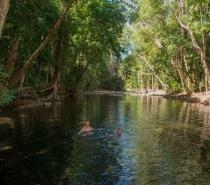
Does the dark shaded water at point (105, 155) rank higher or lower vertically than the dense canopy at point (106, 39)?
lower

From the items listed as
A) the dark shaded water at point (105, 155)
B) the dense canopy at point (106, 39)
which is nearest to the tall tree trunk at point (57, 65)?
the dense canopy at point (106, 39)

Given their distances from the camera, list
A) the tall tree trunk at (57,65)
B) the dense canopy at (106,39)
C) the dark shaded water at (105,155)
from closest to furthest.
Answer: the dark shaded water at (105,155), the dense canopy at (106,39), the tall tree trunk at (57,65)

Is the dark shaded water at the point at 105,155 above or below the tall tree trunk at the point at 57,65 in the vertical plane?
below

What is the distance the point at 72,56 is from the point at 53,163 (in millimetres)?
35114

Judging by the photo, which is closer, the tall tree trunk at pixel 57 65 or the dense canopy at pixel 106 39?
the dense canopy at pixel 106 39

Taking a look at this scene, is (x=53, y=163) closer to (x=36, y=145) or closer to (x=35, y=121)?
(x=36, y=145)

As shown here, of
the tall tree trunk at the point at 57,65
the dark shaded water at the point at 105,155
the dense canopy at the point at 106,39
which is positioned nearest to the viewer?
the dark shaded water at the point at 105,155

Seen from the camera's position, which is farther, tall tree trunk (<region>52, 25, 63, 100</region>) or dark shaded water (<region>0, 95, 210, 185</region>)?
tall tree trunk (<region>52, 25, 63, 100</region>)

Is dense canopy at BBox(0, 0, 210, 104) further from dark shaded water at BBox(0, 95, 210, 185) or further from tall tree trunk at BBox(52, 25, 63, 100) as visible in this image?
dark shaded water at BBox(0, 95, 210, 185)

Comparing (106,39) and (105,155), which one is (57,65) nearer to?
(106,39)

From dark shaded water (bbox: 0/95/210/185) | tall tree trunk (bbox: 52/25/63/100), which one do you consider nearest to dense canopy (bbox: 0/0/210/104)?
tall tree trunk (bbox: 52/25/63/100)

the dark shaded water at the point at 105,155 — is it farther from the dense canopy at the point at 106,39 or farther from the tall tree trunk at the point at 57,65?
the tall tree trunk at the point at 57,65

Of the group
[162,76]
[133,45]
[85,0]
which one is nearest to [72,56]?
[85,0]

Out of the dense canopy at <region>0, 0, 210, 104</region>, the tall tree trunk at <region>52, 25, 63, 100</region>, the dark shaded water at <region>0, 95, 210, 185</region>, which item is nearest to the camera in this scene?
the dark shaded water at <region>0, 95, 210, 185</region>
